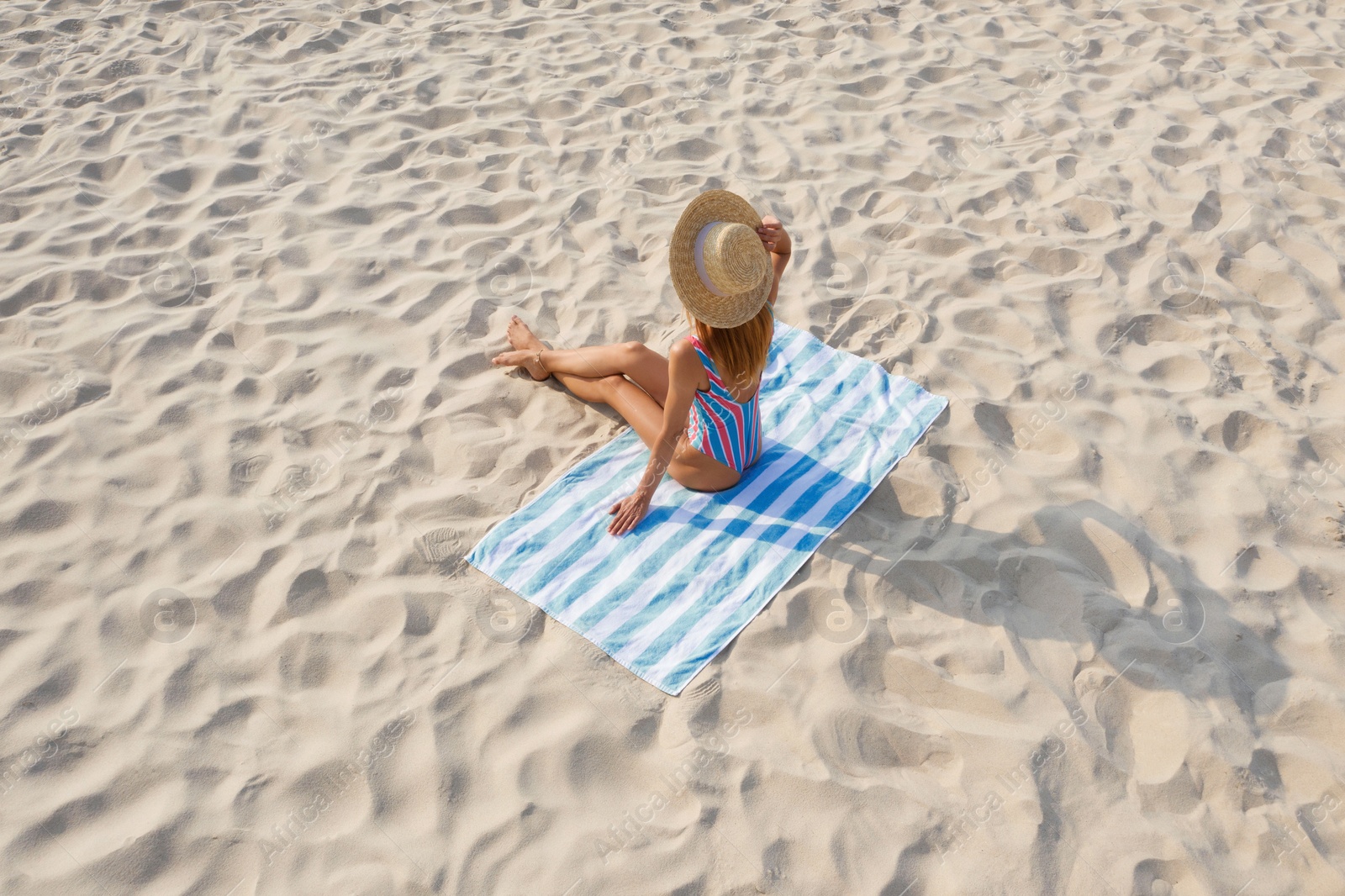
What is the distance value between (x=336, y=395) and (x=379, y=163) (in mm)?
1990

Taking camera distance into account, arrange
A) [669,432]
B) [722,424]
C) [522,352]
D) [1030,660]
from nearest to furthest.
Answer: [1030,660] < [669,432] < [722,424] < [522,352]

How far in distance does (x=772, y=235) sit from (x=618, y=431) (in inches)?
45.0

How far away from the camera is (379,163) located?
17.1 feet

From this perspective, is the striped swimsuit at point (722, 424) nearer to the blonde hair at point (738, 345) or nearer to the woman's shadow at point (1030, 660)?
the blonde hair at point (738, 345)

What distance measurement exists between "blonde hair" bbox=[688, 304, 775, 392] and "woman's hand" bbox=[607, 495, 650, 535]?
0.58m

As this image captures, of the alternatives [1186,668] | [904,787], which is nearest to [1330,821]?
[1186,668]

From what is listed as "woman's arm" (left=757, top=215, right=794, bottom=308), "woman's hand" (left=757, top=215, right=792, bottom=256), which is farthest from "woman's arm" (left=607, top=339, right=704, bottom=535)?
"woman's hand" (left=757, top=215, right=792, bottom=256)

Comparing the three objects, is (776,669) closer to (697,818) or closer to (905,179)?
(697,818)

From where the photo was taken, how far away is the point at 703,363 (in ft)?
10.2

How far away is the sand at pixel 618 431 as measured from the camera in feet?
8.39

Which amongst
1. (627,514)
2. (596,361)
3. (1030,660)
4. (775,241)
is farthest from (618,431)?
(1030,660)

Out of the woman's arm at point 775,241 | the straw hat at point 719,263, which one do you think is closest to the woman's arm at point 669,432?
the straw hat at point 719,263

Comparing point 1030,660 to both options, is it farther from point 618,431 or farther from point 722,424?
point 618,431

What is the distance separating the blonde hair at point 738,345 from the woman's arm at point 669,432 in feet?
0.24
